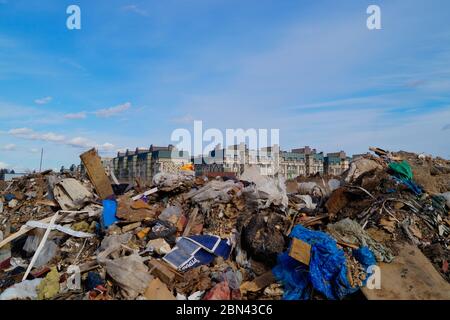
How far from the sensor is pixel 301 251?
14.6 feet

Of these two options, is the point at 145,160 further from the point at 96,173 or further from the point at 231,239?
the point at 231,239

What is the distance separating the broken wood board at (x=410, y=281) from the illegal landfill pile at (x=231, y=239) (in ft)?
0.11

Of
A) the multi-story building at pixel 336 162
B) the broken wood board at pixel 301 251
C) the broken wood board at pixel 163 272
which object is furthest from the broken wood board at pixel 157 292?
the multi-story building at pixel 336 162

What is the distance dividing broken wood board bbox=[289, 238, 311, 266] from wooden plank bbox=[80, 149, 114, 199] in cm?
500

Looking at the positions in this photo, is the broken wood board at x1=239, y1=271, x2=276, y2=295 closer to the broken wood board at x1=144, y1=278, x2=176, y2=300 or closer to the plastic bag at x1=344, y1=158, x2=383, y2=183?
the broken wood board at x1=144, y1=278, x2=176, y2=300

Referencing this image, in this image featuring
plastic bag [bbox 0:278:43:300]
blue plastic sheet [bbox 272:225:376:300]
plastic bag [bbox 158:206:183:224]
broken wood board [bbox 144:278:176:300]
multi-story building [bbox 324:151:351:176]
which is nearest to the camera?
blue plastic sheet [bbox 272:225:376:300]

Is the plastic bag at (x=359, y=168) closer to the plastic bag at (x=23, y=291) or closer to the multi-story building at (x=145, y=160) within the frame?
the plastic bag at (x=23, y=291)

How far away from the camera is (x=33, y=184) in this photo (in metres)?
10.6

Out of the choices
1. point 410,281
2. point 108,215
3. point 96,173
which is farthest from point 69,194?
point 410,281

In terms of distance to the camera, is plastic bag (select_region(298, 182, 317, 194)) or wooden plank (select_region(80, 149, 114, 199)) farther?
plastic bag (select_region(298, 182, 317, 194))

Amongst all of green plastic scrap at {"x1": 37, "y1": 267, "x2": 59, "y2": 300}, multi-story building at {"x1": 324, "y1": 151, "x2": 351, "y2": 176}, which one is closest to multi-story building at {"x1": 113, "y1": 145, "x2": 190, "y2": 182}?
multi-story building at {"x1": 324, "y1": 151, "x2": 351, "y2": 176}

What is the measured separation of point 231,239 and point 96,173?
406 cm

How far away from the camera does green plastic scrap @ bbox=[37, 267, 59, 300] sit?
4.83 m

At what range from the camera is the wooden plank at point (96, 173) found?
799 cm
